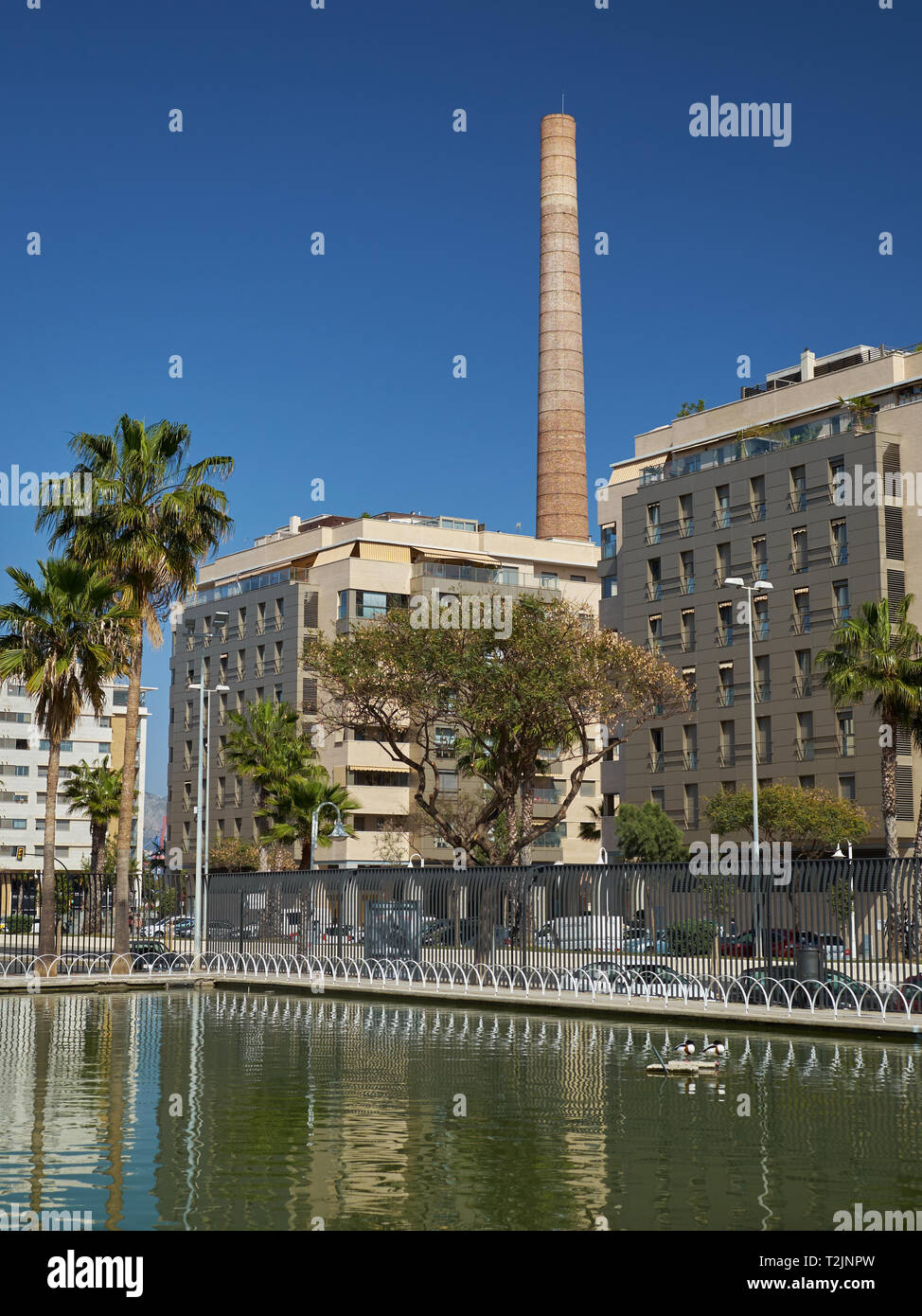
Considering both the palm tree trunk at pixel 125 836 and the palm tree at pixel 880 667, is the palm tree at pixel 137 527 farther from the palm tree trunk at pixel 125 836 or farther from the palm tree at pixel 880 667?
the palm tree at pixel 880 667

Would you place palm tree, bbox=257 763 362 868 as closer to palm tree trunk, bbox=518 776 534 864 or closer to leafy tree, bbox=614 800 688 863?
palm tree trunk, bbox=518 776 534 864

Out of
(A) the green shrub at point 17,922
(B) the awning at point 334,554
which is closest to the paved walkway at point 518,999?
(A) the green shrub at point 17,922

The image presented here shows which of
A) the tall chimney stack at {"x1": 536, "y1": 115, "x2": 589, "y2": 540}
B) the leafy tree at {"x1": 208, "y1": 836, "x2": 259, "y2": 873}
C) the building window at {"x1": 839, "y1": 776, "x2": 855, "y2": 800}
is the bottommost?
the leafy tree at {"x1": 208, "y1": 836, "x2": 259, "y2": 873}

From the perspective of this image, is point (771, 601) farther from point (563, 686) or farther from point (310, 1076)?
point (310, 1076)

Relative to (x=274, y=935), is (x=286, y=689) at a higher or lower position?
higher

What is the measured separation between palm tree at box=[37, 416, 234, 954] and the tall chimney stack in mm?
56407

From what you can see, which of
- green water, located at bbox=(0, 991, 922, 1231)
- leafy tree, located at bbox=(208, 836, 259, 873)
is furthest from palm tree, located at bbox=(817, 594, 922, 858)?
leafy tree, located at bbox=(208, 836, 259, 873)

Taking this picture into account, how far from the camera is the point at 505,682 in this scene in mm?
44094

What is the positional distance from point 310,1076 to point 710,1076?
5300 mm

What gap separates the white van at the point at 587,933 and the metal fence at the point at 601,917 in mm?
31

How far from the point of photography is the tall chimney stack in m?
94.7

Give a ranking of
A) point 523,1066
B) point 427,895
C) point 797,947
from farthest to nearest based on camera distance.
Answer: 1. point 427,895
2. point 797,947
3. point 523,1066

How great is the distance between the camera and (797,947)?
28734 millimetres
